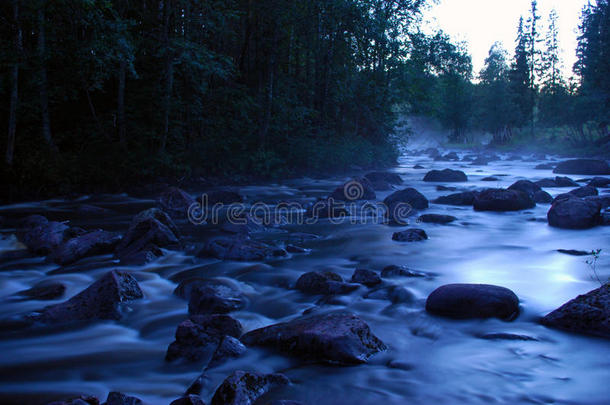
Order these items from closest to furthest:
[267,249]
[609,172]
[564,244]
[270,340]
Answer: [270,340] < [267,249] < [564,244] < [609,172]

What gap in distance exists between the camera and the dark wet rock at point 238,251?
7.49 metres

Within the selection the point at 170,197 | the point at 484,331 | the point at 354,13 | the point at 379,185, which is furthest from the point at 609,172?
the point at 484,331

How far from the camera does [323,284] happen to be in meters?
5.98

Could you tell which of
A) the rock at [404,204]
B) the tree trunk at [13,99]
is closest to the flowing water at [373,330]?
the rock at [404,204]

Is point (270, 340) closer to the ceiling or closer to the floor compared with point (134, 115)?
closer to the floor

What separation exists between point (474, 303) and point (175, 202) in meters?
8.90

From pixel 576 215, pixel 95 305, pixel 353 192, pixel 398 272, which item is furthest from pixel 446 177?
pixel 95 305

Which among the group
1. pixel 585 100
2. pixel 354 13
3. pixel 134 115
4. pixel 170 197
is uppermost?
pixel 354 13

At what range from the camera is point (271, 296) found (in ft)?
19.6

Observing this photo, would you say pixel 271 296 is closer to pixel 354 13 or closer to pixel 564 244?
pixel 564 244

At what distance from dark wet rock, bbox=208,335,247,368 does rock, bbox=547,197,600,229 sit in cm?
831

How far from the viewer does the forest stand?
46.7ft

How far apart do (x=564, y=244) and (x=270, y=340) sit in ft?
21.8

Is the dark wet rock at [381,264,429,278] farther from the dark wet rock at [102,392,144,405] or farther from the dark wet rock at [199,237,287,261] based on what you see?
the dark wet rock at [102,392,144,405]
